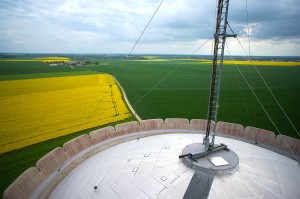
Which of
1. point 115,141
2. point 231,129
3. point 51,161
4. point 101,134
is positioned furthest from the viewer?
point 231,129

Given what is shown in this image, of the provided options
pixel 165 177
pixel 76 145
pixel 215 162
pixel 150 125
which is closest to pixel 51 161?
pixel 76 145

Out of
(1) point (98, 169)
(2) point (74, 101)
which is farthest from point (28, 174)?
(2) point (74, 101)

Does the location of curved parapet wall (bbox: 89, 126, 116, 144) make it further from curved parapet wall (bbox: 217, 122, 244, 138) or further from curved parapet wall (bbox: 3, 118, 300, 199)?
curved parapet wall (bbox: 217, 122, 244, 138)

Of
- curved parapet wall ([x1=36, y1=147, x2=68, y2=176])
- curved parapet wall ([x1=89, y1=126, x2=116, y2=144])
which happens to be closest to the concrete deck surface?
curved parapet wall ([x1=36, y1=147, x2=68, y2=176])

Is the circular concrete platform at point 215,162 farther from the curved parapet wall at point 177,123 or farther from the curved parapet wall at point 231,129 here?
the curved parapet wall at point 177,123

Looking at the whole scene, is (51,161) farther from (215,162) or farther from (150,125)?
(215,162)
